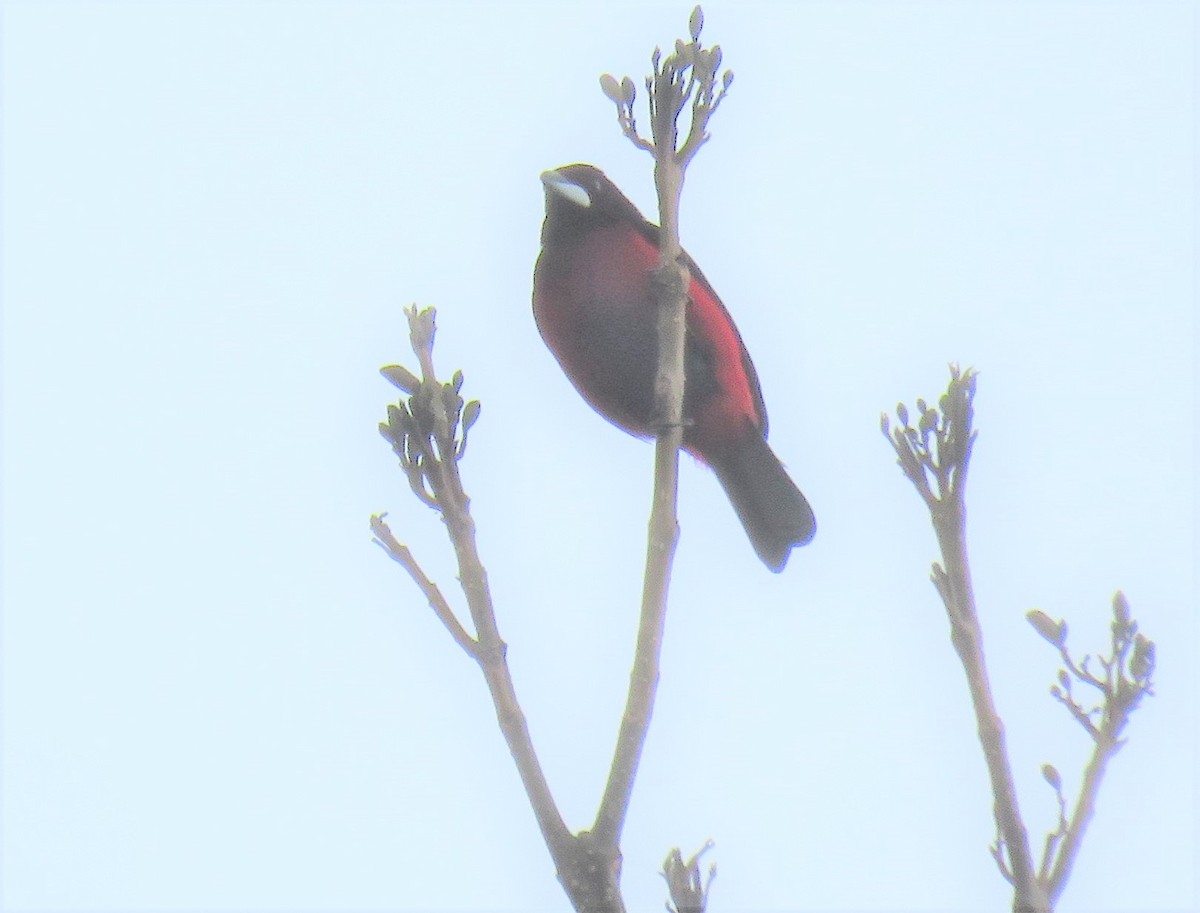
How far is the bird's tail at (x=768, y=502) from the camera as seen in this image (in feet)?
22.9

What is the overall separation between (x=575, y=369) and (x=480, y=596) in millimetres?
3255

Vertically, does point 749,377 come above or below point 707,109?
above

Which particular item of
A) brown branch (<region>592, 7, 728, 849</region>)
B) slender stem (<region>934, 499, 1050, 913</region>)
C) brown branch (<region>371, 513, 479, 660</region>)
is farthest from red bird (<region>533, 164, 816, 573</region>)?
slender stem (<region>934, 499, 1050, 913</region>)

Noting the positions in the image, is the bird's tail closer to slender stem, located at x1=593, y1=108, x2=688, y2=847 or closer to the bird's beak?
the bird's beak

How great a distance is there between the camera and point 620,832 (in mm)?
2922

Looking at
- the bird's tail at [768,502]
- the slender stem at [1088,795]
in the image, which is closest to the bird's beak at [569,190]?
the bird's tail at [768,502]

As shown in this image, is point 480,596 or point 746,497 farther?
point 746,497

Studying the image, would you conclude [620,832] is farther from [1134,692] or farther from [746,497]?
[746,497]

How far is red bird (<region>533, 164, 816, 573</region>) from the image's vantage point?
6031mm

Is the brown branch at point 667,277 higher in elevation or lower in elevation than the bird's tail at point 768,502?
lower

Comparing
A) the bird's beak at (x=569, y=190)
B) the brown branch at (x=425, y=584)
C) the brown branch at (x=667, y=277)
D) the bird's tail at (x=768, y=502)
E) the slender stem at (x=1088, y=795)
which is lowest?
the slender stem at (x=1088, y=795)

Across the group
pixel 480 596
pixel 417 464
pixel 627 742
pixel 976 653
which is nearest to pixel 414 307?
pixel 417 464

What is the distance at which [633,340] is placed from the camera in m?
5.99

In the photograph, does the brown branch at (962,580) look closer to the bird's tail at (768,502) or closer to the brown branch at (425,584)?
the brown branch at (425,584)
